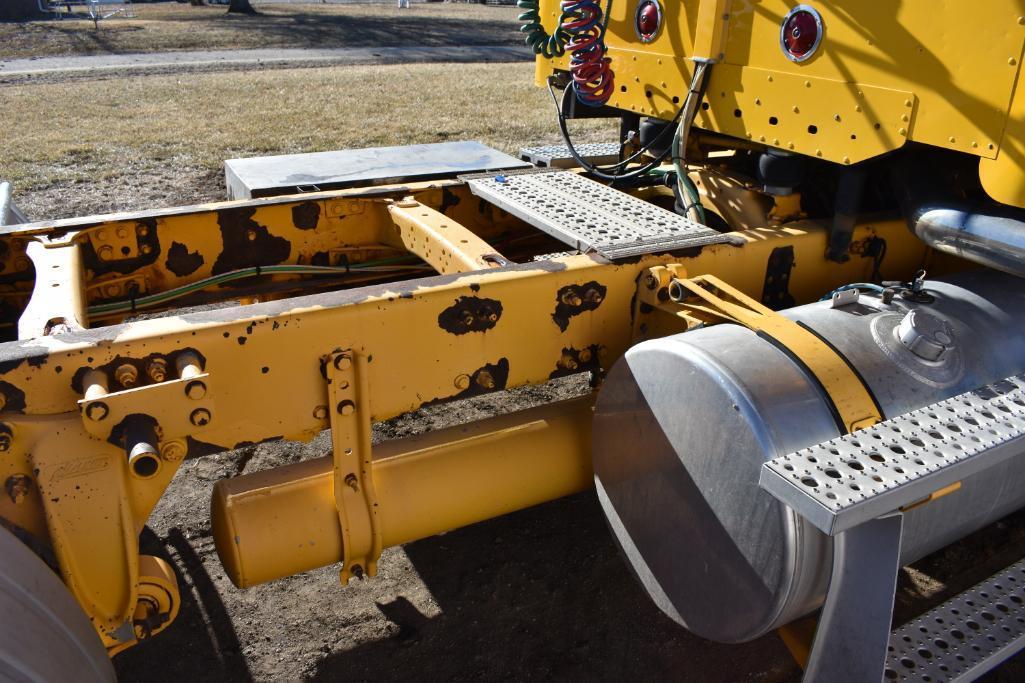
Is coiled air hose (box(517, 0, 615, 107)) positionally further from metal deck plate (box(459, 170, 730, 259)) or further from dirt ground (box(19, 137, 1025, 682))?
dirt ground (box(19, 137, 1025, 682))

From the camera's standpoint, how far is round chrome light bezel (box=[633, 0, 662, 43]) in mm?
3273

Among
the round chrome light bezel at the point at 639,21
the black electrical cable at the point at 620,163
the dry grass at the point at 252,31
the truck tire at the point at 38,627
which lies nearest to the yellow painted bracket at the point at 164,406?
the truck tire at the point at 38,627

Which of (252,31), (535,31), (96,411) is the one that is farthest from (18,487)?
(252,31)

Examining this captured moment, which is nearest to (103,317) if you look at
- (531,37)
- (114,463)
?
(114,463)

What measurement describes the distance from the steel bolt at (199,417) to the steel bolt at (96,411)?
0.61ft

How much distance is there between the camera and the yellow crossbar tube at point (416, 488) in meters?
2.37

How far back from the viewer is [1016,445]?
184 cm

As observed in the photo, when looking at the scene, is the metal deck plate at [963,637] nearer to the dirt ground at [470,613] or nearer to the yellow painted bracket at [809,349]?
the dirt ground at [470,613]

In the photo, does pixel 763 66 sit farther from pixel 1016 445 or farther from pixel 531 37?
pixel 1016 445

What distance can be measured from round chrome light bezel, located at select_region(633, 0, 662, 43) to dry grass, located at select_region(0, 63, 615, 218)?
16.1 feet

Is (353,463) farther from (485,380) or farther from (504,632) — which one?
(504,632)

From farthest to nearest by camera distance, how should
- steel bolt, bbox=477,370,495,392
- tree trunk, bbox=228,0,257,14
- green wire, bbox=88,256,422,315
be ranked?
1. tree trunk, bbox=228,0,257,14
2. green wire, bbox=88,256,422,315
3. steel bolt, bbox=477,370,495,392

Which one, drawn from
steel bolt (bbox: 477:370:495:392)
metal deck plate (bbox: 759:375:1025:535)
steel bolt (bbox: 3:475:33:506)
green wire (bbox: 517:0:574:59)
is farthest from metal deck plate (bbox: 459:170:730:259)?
steel bolt (bbox: 3:475:33:506)

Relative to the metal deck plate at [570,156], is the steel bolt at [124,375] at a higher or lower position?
lower
